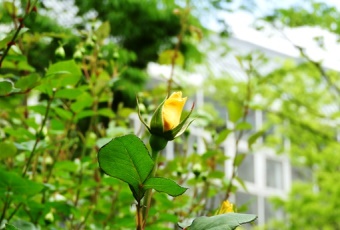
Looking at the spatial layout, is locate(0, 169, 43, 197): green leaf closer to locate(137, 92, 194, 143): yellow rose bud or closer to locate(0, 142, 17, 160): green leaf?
locate(0, 142, 17, 160): green leaf

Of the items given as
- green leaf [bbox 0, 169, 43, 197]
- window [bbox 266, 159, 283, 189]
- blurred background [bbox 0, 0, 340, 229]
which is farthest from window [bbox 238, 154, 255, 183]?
green leaf [bbox 0, 169, 43, 197]

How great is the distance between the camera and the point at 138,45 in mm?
9578

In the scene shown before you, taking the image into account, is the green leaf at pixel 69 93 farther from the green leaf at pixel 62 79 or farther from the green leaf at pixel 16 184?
the green leaf at pixel 16 184

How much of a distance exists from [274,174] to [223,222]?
1600cm

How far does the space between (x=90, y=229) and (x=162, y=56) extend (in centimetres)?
48

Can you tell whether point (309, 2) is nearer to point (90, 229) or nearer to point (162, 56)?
point (162, 56)

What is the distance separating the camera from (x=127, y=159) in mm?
498

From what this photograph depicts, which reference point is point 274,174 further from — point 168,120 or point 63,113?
point 168,120

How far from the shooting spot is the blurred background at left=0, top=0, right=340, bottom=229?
3.34ft

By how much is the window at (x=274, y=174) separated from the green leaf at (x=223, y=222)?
1553 cm

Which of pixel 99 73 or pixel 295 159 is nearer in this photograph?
pixel 99 73

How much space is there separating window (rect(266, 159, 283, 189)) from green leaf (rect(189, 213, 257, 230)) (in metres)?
15.5

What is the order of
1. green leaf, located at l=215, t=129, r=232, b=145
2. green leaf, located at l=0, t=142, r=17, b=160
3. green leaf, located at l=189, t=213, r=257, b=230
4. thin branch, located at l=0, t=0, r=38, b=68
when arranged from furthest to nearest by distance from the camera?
green leaf, located at l=215, t=129, r=232, b=145 < green leaf, located at l=0, t=142, r=17, b=160 < thin branch, located at l=0, t=0, r=38, b=68 < green leaf, located at l=189, t=213, r=257, b=230

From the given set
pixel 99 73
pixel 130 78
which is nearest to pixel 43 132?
pixel 99 73
